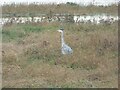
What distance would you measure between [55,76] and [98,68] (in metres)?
0.94

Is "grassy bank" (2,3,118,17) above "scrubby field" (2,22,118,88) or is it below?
above

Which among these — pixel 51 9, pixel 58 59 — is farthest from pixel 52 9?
pixel 58 59

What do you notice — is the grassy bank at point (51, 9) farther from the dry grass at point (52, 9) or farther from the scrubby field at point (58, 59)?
the scrubby field at point (58, 59)

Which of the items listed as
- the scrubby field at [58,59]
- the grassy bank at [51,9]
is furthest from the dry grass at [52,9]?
the scrubby field at [58,59]

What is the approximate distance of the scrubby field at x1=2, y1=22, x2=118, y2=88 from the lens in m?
6.69

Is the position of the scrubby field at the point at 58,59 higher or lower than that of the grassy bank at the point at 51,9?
lower

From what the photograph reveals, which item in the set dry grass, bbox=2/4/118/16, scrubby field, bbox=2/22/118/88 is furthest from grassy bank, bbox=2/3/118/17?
scrubby field, bbox=2/22/118/88

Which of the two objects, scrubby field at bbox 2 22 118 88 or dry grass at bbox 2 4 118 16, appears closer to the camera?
scrubby field at bbox 2 22 118 88

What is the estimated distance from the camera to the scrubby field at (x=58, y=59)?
6688 mm

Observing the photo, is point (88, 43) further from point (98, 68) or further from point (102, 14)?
point (102, 14)

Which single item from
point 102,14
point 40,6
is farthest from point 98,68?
→ point 40,6

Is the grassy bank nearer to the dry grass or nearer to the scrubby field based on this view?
the dry grass

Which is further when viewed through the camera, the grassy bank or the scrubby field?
the grassy bank

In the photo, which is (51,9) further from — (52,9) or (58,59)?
(58,59)
